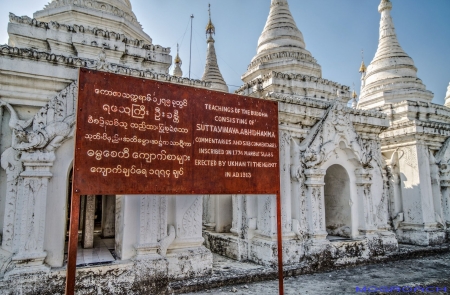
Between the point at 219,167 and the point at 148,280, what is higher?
the point at 219,167

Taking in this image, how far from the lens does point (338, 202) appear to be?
10336 millimetres

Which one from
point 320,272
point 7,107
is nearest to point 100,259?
point 7,107

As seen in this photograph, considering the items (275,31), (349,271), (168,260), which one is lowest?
(349,271)

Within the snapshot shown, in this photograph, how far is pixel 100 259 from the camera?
6.95 m

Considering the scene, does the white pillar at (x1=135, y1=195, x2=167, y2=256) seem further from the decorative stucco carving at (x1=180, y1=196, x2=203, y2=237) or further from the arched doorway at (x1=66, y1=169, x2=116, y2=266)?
the arched doorway at (x1=66, y1=169, x2=116, y2=266)

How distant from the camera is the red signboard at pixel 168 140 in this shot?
4.39m

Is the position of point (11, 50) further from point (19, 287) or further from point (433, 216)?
point (433, 216)

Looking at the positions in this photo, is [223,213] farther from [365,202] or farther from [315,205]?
[365,202]

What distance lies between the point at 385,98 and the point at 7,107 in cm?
1390

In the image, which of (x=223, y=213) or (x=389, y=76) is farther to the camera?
(x=389, y=76)

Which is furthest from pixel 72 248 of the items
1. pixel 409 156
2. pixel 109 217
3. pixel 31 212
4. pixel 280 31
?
pixel 409 156

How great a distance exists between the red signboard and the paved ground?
2654 millimetres

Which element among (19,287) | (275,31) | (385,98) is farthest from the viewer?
(385,98)

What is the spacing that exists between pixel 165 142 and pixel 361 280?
6000mm
